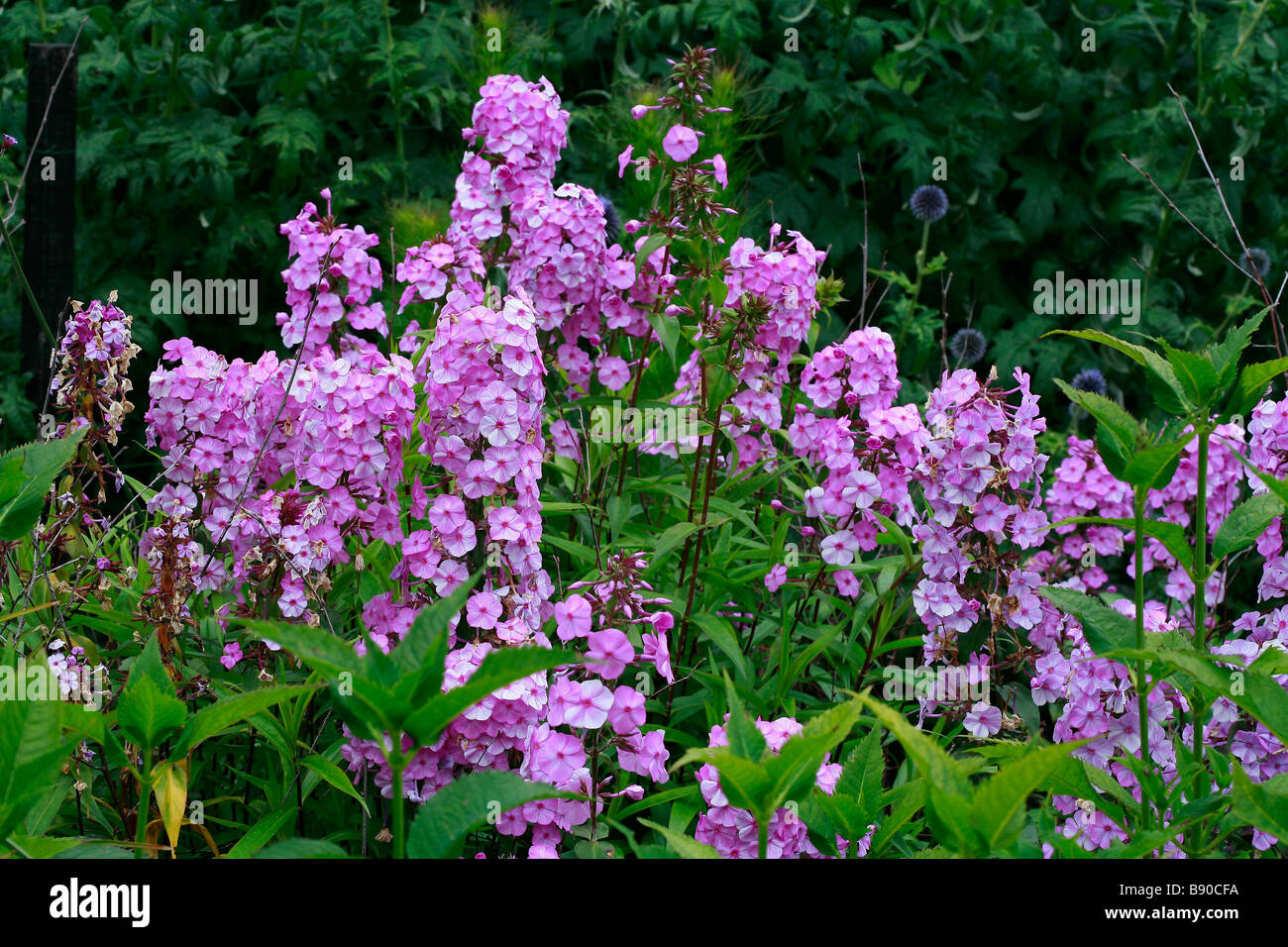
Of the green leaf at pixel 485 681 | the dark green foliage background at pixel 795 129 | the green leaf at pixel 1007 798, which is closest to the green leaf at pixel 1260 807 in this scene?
the green leaf at pixel 1007 798

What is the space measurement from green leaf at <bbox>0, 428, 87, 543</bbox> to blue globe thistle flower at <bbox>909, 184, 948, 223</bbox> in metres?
3.67

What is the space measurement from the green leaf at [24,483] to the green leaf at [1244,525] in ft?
5.14

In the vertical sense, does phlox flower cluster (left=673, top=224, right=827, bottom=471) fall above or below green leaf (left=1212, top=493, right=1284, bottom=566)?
above

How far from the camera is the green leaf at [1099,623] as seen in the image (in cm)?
173

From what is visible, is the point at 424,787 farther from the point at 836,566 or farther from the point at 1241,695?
the point at 1241,695

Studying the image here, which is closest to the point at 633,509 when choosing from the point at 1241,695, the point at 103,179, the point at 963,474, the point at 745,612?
the point at 745,612

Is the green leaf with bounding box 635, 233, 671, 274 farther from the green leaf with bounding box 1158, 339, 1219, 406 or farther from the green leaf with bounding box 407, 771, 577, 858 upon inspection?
the green leaf with bounding box 407, 771, 577, 858

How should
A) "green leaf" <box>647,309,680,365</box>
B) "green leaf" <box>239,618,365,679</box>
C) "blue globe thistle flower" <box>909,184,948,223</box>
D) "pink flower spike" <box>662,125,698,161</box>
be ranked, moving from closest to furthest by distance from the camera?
1. "green leaf" <box>239,618,365,679</box>
2. "green leaf" <box>647,309,680,365</box>
3. "pink flower spike" <box>662,125,698,161</box>
4. "blue globe thistle flower" <box>909,184,948,223</box>

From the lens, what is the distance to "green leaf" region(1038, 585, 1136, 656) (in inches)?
68.3

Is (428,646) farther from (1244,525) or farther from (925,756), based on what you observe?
(1244,525)

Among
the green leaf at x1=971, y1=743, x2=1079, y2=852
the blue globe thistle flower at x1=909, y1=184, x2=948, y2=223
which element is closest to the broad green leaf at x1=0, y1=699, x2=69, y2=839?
the green leaf at x1=971, y1=743, x2=1079, y2=852

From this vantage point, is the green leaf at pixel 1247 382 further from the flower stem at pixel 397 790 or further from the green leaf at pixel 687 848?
the flower stem at pixel 397 790

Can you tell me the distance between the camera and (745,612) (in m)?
2.61

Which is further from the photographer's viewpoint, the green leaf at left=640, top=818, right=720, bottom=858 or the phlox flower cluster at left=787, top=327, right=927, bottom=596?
the phlox flower cluster at left=787, top=327, right=927, bottom=596
